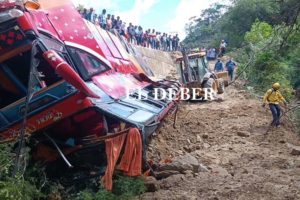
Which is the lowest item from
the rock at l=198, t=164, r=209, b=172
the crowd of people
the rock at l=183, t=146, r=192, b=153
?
the rock at l=198, t=164, r=209, b=172

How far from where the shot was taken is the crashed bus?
521 centimetres

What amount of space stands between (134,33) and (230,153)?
12684 mm

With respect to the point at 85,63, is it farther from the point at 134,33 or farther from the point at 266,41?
the point at 134,33

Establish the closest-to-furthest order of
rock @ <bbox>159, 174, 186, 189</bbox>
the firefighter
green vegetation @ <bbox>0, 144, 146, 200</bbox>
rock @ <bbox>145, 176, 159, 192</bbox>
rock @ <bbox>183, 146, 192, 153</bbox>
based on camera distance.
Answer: green vegetation @ <bbox>0, 144, 146, 200</bbox>, rock @ <bbox>145, 176, 159, 192</bbox>, rock @ <bbox>159, 174, 186, 189</bbox>, rock @ <bbox>183, 146, 192, 153</bbox>, the firefighter

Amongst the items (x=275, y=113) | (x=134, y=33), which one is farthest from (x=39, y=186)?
(x=134, y=33)

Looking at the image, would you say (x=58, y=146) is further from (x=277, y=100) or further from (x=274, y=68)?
(x=274, y=68)

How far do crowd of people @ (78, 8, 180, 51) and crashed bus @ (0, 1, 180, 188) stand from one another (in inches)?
181

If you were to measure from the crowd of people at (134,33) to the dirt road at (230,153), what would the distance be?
3598mm

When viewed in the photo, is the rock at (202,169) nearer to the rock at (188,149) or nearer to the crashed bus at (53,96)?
the crashed bus at (53,96)

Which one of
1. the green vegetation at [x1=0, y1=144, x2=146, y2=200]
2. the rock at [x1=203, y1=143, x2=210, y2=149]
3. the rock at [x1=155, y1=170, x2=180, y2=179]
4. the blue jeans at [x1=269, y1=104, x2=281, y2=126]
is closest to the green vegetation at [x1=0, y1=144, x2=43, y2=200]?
the green vegetation at [x1=0, y1=144, x2=146, y2=200]

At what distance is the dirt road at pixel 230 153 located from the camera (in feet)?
18.4

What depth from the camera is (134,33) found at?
1992cm

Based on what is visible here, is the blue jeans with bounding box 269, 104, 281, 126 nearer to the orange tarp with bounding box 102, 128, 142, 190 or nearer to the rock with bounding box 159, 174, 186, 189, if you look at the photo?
the rock with bounding box 159, 174, 186, 189

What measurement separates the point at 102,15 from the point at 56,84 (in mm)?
10746
